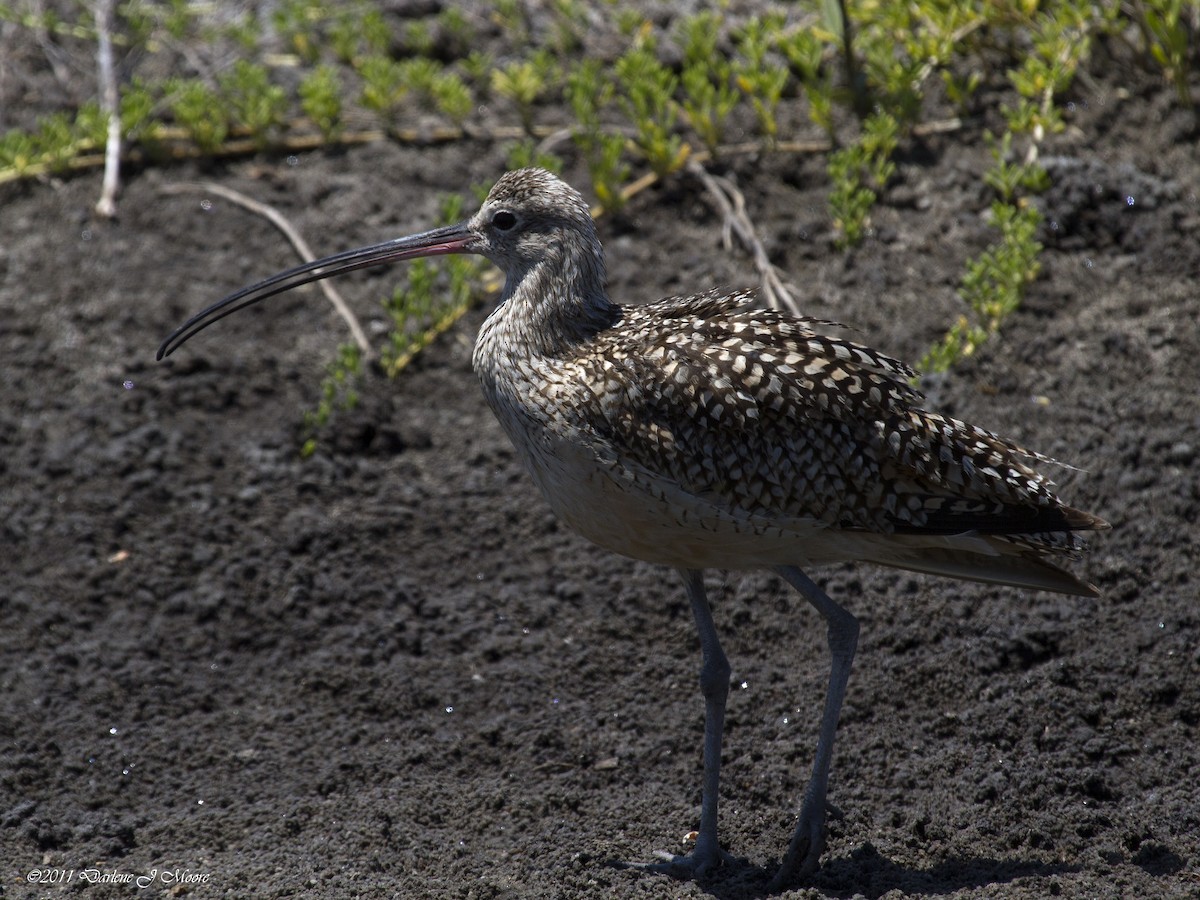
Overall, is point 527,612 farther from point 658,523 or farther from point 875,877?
point 875,877

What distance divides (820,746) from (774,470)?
2.91 ft

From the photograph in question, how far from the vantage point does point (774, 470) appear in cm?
421

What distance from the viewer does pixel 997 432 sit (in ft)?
19.2

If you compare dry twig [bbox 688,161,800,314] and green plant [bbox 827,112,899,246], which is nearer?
dry twig [bbox 688,161,800,314]

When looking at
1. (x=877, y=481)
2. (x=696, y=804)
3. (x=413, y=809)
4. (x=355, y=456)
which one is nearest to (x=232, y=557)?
(x=355, y=456)

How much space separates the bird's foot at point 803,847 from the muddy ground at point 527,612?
0.06 metres

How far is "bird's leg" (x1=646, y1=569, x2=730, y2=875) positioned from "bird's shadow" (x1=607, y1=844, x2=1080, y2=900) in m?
0.05

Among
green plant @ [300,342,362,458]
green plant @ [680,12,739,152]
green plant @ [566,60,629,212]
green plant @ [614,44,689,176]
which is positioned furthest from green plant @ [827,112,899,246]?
green plant @ [300,342,362,458]

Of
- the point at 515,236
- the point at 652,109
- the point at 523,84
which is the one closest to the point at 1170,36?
the point at 652,109

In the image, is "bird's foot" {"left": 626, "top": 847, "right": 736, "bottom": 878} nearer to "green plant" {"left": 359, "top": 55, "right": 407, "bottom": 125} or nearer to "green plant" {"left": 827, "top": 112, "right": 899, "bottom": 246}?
"green plant" {"left": 827, "top": 112, "right": 899, "bottom": 246}

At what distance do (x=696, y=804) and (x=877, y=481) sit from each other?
1351mm

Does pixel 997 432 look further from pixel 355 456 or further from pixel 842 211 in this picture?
pixel 355 456

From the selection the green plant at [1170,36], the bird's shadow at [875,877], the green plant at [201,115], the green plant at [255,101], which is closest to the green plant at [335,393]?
the green plant at [255,101]

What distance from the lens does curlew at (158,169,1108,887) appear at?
421 centimetres
